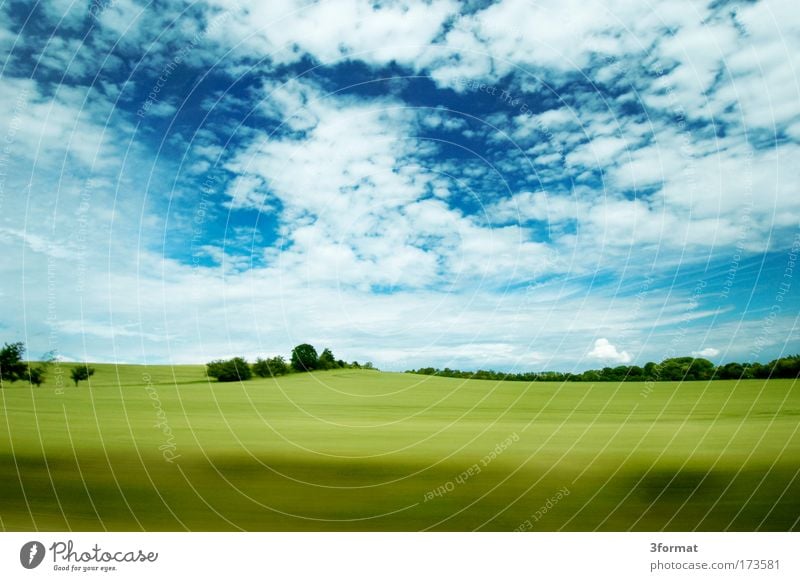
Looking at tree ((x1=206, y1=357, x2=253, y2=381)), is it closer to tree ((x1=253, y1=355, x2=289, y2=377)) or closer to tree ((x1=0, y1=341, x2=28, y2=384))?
tree ((x1=253, y1=355, x2=289, y2=377))

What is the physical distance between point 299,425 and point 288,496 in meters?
1.34

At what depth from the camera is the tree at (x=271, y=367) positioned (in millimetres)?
6133

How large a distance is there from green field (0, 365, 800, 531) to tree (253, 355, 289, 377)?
43 cm

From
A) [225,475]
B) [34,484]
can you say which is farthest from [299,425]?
[34,484]

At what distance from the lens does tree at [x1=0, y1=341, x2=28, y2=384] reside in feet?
16.6

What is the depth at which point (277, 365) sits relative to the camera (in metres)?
6.27

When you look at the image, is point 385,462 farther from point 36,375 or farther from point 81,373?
point 81,373

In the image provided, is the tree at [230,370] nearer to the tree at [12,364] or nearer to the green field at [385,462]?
the green field at [385,462]

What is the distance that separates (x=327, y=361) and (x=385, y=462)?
6.47 ft
